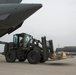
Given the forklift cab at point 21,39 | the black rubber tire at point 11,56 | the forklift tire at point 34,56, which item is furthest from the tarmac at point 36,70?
the forklift cab at point 21,39

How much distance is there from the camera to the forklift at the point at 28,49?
14.3 metres

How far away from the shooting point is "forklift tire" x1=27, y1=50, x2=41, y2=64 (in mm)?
14086

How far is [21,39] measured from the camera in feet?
51.4

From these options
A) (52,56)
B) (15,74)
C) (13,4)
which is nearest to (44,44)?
(52,56)

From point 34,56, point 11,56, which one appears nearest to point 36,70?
point 34,56

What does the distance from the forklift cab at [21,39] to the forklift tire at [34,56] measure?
1083mm

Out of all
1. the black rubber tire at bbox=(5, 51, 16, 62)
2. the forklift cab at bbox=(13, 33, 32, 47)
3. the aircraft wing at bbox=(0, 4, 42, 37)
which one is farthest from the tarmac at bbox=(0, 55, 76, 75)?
the aircraft wing at bbox=(0, 4, 42, 37)

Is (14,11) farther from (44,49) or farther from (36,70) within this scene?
(36,70)

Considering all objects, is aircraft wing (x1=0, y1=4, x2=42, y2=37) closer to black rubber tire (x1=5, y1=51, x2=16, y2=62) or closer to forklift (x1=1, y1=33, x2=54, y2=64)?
forklift (x1=1, y1=33, x2=54, y2=64)

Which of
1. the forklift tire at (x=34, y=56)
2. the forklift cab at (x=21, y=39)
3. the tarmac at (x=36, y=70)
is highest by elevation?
the forklift cab at (x=21, y=39)

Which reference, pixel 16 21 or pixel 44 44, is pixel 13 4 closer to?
pixel 16 21

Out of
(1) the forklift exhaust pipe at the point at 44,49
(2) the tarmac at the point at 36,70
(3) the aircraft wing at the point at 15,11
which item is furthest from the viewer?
(1) the forklift exhaust pipe at the point at 44,49

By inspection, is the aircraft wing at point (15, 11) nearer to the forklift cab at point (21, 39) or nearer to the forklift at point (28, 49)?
the forklift cab at point (21, 39)

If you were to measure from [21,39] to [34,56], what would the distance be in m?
2.00
